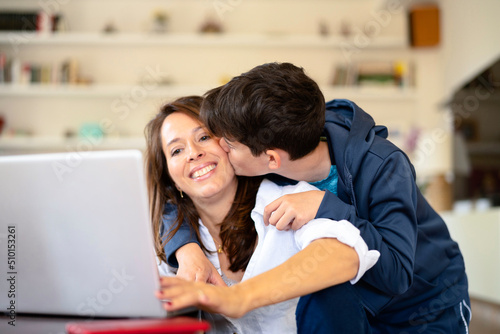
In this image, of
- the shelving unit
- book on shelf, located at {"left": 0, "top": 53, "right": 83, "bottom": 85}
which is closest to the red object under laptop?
the shelving unit

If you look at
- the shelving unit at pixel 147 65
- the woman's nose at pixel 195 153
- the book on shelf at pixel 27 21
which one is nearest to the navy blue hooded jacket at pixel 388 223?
the woman's nose at pixel 195 153

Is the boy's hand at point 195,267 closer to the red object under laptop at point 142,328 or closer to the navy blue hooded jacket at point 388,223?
the navy blue hooded jacket at point 388,223

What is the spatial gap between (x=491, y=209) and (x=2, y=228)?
2.99 meters

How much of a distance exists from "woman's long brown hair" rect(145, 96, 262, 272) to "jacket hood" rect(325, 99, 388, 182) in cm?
33

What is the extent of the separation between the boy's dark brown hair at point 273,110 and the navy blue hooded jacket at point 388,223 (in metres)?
0.08

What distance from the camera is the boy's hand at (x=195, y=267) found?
47.9 inches

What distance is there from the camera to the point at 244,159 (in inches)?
52.2

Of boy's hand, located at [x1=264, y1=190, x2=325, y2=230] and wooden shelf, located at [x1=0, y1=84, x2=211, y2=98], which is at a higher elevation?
boy's hand, located at [x1=264, y1=190, x2=325, y2=230]

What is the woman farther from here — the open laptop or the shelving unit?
the shelving unit

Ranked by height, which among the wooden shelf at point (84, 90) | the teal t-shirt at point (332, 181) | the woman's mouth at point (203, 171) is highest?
the woman's mouth at point (203, 171)

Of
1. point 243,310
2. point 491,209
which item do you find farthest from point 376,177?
point 491,209

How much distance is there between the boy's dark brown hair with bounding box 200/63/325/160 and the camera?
123 cm

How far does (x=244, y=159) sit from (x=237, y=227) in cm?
26

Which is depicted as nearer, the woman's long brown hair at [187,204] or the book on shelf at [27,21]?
the woman's long brown hair at [187,204]
